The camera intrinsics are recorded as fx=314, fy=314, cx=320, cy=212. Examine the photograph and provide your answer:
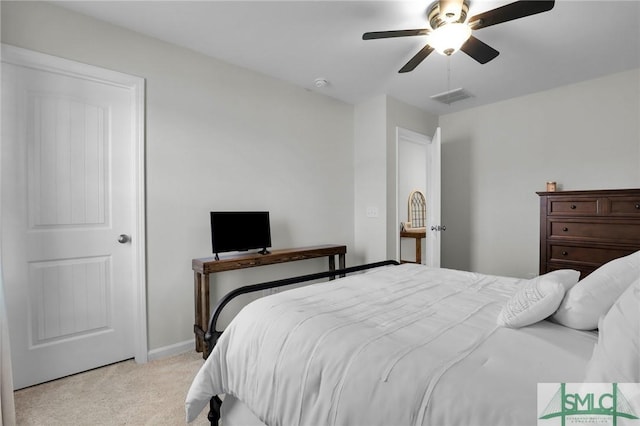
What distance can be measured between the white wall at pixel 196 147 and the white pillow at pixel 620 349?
256cm

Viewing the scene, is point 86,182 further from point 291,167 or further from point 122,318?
point 291,167

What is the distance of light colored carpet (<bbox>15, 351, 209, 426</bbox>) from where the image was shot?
172cm

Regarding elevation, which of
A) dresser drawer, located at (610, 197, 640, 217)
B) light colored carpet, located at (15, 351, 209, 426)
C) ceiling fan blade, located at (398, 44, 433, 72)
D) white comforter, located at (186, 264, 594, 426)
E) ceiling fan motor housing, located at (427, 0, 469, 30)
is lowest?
light colored carpet, located at (15, 351, 209, 426)

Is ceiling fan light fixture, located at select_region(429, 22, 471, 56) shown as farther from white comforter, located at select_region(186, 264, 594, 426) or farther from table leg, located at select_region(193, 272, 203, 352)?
table leg, located at select_region(193, 272, 203, 352)

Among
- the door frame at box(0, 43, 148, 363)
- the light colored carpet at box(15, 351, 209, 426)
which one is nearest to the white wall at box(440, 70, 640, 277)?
the light colored carpet at box(15, 351, 209, 426)

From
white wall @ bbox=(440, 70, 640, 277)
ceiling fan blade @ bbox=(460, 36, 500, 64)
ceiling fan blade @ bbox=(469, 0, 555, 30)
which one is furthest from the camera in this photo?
white wall @ bbox=(440, 70, 640, 277)

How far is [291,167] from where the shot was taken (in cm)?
334

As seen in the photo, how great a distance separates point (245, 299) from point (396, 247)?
6.05 feet

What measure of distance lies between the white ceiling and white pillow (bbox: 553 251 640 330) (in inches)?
69.6

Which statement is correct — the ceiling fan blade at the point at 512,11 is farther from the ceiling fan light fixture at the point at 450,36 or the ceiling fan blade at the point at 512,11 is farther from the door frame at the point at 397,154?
the door frame at the point at 397,154

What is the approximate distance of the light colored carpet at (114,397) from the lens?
1.72 metres

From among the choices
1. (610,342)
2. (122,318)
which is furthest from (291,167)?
(610,342)

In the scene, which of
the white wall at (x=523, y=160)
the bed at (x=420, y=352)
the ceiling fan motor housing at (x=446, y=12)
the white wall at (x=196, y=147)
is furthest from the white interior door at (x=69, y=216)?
the white wall at (x=523, y=160)

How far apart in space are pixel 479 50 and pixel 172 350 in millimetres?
3163
